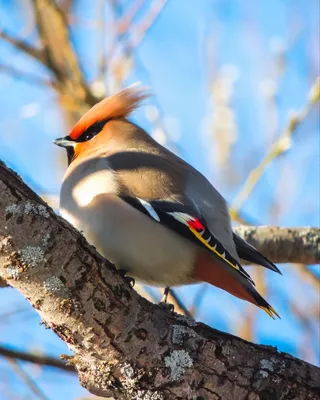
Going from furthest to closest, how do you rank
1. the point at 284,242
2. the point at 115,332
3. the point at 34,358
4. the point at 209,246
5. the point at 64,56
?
the point at 64,56 < the point at 284,242 < the point at 209,246 < the point at 34,358 < the point at 115,332

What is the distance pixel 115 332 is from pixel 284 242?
57.5 inches

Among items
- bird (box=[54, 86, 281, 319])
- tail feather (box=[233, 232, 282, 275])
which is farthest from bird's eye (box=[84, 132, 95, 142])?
tail feather (box=[233, 232, 282, 275])

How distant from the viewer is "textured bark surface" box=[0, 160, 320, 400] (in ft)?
7.37

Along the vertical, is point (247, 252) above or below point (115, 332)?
above

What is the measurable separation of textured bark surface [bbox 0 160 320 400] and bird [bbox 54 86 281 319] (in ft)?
1.33

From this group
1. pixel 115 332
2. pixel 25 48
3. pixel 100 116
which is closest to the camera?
pixel 115 332

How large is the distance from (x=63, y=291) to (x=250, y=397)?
72 centimetres

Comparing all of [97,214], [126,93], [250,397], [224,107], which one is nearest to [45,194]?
[126,93]

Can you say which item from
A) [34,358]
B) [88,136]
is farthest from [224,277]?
[88,136]

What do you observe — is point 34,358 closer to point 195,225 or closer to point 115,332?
point 115,332

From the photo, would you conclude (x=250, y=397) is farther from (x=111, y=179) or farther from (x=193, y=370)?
(x=111, y=179)

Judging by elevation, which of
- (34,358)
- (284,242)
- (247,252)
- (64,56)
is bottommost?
(34,358)

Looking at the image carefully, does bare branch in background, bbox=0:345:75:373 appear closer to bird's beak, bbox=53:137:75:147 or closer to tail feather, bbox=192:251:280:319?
tail feather, bbox=192:251:280:319

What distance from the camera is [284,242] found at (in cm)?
365
